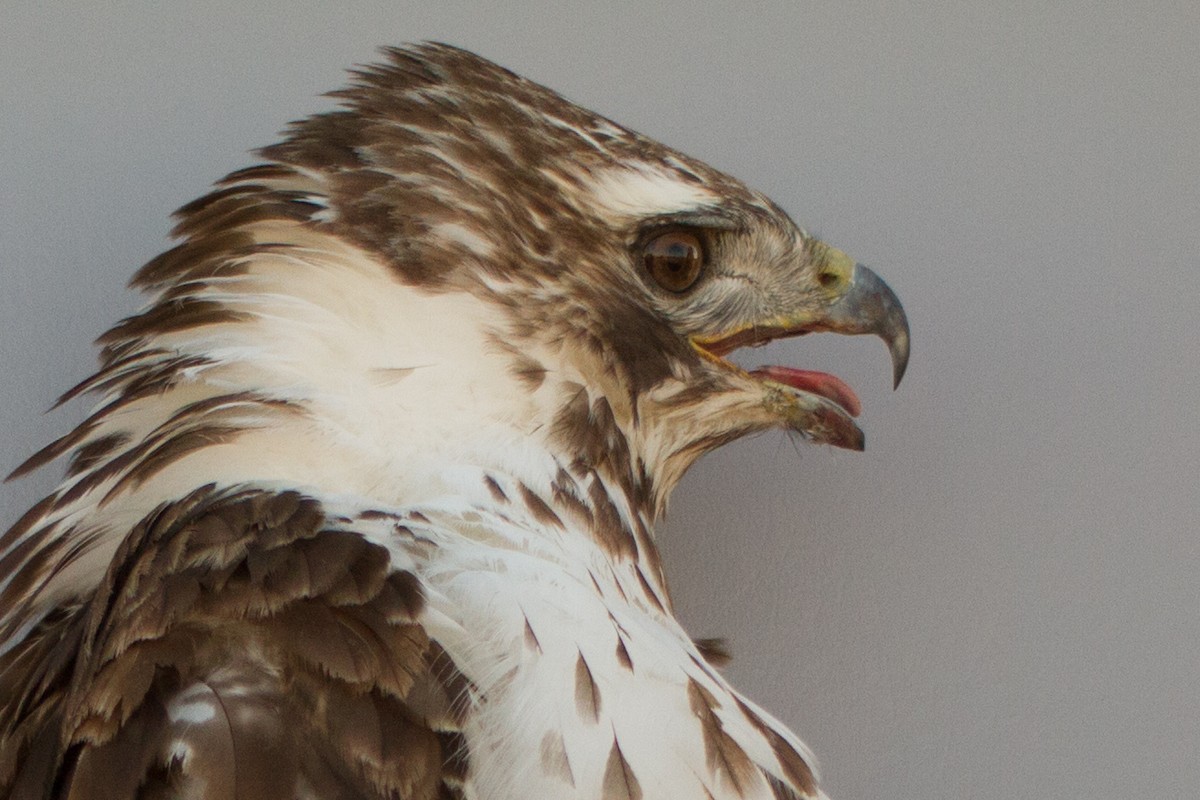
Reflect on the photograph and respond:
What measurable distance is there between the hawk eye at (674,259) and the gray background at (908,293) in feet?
1.79

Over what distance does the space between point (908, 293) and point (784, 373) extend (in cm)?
55

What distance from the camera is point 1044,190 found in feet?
6.73

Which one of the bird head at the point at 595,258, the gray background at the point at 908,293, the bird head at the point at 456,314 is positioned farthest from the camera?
the gray background at the point at 908,293

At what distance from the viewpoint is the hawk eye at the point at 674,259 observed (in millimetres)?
1420

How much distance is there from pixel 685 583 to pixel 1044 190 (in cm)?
83

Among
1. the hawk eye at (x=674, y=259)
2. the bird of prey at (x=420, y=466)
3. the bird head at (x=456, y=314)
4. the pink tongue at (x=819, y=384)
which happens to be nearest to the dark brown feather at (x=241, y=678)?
the bird of prey at (x=420, y=466)

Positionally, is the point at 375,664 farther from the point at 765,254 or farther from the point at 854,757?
the point at 854,757

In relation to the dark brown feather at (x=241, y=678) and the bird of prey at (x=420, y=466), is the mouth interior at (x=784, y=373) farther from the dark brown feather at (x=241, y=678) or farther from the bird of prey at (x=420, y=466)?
the dark brown feather at (x=241, y=678)

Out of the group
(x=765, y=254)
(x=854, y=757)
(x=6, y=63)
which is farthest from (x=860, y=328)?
(x=6, y=63)

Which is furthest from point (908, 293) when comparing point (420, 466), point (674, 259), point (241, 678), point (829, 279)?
point (241, 678)

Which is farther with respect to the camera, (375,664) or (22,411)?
(22,411)

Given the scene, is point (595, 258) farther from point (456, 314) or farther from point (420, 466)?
point (420, 466)

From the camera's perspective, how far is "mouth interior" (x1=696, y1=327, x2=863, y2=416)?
1.47 meters

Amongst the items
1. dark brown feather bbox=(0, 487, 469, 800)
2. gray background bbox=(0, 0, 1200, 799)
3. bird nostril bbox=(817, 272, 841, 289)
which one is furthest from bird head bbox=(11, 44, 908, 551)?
gray background bbox=(0, 0, 1200, 799)
